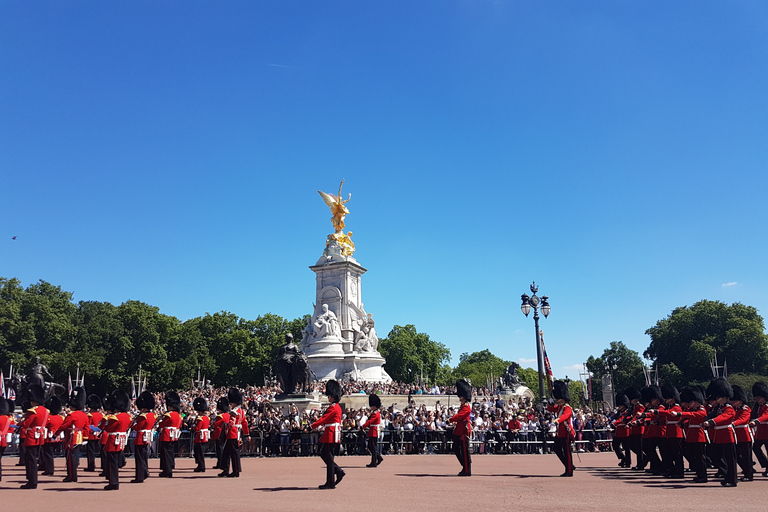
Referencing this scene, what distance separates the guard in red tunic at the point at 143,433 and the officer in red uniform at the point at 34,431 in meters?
1.90

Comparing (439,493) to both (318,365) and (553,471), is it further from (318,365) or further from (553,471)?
(318,365)

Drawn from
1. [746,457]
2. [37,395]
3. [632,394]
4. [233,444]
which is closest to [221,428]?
[233,444]

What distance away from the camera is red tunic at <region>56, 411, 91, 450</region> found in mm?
14235

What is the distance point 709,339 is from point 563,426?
68403mm

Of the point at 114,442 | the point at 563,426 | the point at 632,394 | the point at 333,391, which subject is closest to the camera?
the point at 114,442

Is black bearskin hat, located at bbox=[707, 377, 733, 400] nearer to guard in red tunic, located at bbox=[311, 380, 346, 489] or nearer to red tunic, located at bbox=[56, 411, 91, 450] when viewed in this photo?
guard in red tunic, located at bbox=[311, 380, 346, 489]

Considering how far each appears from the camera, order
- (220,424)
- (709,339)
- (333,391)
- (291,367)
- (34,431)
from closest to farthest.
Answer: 1. (333,391)
2. (34,431)
3. (220,424)
4. (291,367)
5. (709,339)

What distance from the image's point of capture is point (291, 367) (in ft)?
85.8

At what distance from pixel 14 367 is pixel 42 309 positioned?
283 inches

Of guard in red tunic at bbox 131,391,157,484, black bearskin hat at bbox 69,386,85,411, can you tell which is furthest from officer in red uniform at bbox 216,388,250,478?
black bearskin hat at bbox 69,386,85,411

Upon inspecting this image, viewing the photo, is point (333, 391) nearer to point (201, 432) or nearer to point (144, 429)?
point (144, 429)

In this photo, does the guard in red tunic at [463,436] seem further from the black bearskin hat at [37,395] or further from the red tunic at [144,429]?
the black bearskin hat at [37,395]

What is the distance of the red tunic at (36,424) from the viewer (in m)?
13.6

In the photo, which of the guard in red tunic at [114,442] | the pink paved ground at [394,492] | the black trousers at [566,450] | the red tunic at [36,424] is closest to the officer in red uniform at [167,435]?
the pink paved ground at [394,492]
